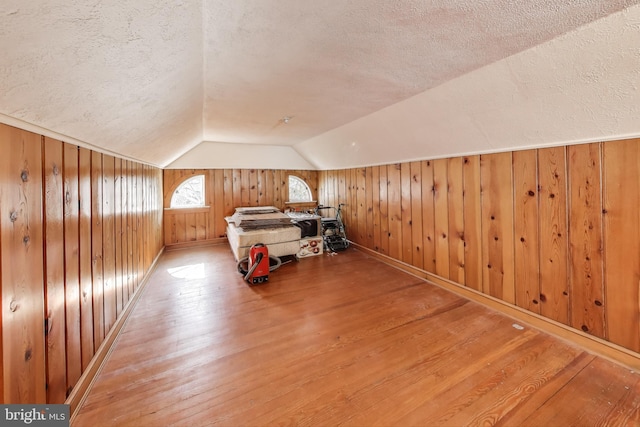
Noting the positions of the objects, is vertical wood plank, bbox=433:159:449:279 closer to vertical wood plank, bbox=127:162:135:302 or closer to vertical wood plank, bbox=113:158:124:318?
vertical wood plank, bbox=113:158:124:318

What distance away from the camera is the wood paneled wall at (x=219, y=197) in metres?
4.87

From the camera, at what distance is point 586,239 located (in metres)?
1.84

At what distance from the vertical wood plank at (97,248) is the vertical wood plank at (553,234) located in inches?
137

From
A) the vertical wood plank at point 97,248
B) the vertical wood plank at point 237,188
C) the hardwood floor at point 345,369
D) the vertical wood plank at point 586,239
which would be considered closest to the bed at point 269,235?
the hardwood floor at point 345,369

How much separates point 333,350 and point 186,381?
100 centimetres

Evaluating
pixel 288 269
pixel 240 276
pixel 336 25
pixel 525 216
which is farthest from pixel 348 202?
pixel 336 25

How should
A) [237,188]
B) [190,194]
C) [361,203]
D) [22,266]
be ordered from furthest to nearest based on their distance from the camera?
[237,188]
[190,194]
[361,203]
[22,266]

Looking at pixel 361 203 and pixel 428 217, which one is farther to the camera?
pixel 361 203

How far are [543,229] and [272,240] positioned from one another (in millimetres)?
3146

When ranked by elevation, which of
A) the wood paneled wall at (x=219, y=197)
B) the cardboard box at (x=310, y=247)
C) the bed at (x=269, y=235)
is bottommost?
the cardboard box at (x=310, y=247)

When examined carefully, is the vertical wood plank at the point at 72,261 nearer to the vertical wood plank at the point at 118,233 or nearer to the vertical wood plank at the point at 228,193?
the vertical wood plank at the point at 118,233

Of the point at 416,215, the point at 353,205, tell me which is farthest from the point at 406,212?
the point at 353,205

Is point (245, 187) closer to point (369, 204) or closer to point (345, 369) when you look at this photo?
point (369, 204)

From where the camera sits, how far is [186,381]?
5.10 ft
